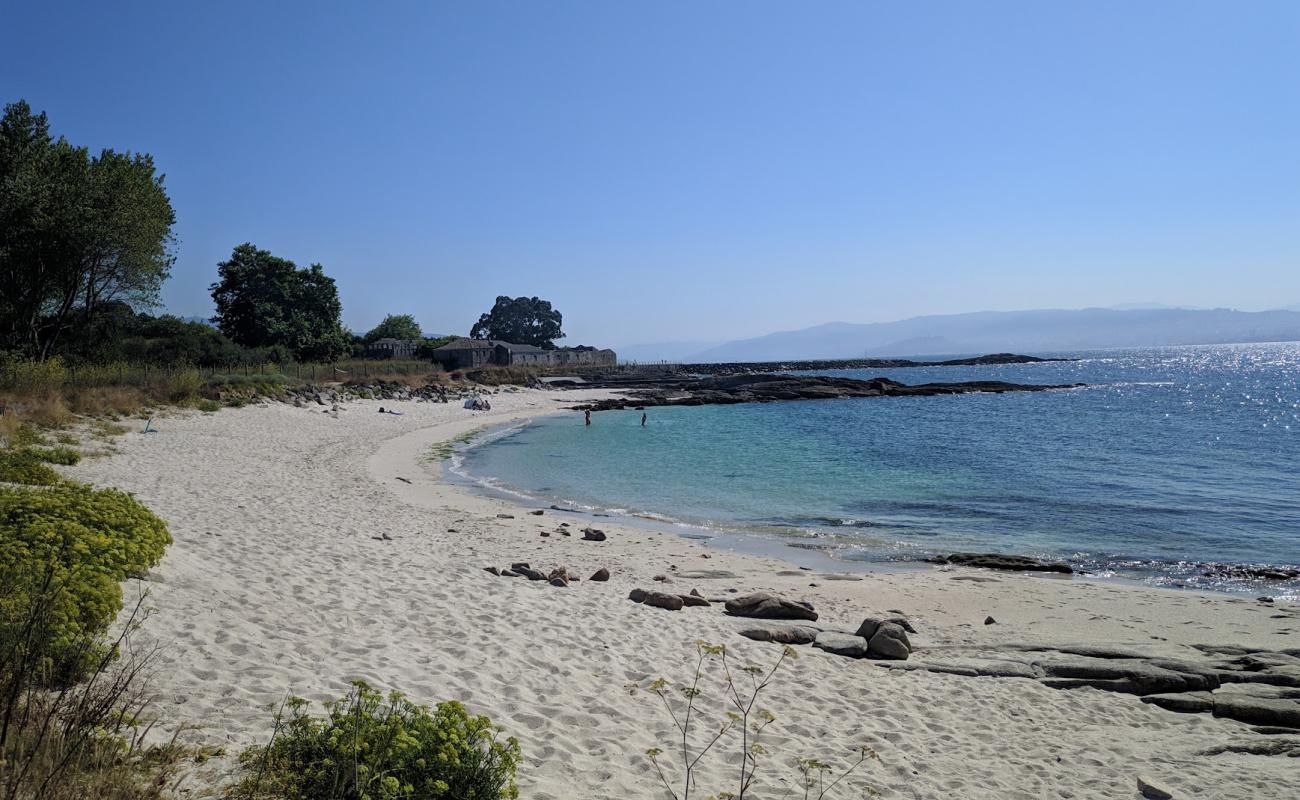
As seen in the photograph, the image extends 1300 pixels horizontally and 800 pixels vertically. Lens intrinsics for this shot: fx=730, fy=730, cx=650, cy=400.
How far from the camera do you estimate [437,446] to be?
34.2 metres

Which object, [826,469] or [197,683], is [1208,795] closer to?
[197,683]

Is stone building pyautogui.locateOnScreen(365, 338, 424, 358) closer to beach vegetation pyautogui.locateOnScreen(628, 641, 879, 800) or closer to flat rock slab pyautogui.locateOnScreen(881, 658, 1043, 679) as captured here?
beach vegetation pyautogui.locateOnScreen(628, 641, 879, 800)

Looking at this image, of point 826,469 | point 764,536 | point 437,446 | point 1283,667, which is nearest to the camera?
point 1283,667

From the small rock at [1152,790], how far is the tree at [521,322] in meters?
123

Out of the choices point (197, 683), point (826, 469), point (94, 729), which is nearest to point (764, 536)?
point (826, 469)

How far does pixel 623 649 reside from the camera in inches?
327

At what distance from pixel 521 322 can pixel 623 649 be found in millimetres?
121836

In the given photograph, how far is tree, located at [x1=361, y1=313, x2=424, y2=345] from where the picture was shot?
319ft

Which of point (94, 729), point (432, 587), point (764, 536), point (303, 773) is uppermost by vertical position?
point (94, 729)

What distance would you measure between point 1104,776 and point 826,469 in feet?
74.8

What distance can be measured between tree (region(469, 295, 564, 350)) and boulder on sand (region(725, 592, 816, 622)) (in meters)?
118

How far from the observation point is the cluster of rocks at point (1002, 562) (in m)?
14.7

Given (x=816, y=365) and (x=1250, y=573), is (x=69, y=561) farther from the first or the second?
(x=816, y=365)

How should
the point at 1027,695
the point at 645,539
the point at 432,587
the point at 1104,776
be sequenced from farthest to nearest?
the point at 645,539 < the point at 432,587 < the point at 1027,695 < the point at 1104,776
